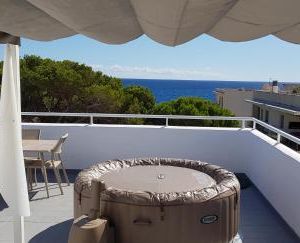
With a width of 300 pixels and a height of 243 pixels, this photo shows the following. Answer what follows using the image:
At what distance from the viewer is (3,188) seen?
2.99 meters

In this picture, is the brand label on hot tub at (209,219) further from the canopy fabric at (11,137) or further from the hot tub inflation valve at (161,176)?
the canopy fabric at (11,137)

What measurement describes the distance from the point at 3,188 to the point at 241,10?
2.36 meters

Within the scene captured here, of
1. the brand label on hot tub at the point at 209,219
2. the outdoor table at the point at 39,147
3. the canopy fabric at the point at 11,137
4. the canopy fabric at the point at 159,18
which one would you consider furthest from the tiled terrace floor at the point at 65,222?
the canopy fabric at the point at 159,18

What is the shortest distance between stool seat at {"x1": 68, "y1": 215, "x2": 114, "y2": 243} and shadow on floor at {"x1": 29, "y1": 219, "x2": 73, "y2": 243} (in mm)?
1045

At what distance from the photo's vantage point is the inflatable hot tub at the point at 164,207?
347 centimetres

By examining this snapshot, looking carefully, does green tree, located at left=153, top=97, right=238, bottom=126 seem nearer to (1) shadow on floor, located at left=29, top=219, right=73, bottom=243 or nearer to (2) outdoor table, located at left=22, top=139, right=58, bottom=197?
(2) outdoor table, located at left=22, top=139, right=58, bottom=197

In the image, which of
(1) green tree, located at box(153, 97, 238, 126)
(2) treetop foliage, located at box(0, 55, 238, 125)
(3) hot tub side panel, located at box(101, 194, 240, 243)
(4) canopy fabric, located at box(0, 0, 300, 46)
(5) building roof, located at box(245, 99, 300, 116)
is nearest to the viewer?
(4) canopy fabric, located at box(0, 0, 300, 46)

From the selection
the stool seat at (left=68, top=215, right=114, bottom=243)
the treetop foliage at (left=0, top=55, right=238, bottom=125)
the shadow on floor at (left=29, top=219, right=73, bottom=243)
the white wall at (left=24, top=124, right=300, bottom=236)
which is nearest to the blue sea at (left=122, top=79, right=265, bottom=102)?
the treetop foliage at (left=0, top=55, right=238, bottom=125)

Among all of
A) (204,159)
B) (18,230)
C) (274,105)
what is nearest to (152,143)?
(204,159)

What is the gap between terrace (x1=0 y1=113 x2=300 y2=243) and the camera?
173 inches

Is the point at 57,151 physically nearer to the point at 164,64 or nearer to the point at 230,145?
the point at 230,145

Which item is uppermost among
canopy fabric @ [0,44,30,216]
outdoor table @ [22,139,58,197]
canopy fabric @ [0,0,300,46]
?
canopy fabric @ [0,0,300,46]

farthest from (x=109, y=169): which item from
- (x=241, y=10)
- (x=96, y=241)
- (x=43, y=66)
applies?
(x=43, y=66)

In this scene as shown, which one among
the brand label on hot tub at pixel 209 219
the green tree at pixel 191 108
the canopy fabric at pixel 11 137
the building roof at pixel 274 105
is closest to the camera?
the canopy fabric at pixel 11 137
